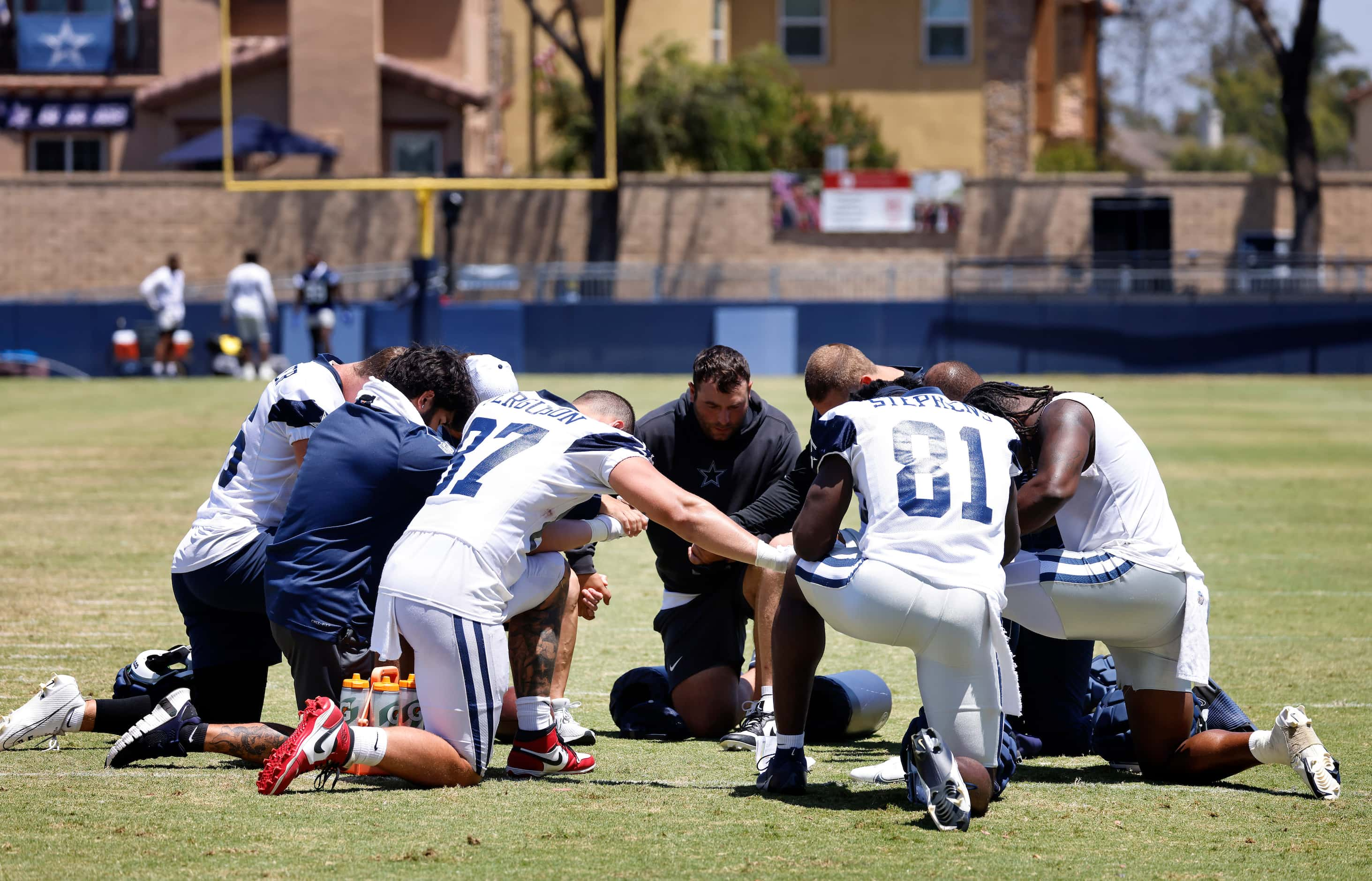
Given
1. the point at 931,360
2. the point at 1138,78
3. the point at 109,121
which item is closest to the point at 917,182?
the point at 931,360

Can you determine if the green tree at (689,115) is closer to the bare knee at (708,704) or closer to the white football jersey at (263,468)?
the bare knee at (708,704)

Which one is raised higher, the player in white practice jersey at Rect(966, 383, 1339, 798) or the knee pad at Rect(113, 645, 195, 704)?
the player in white practice jersey at Rect(966, 383, 1339, 798)

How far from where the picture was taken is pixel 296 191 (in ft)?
113

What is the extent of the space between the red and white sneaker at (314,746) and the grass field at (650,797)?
0.35 feet

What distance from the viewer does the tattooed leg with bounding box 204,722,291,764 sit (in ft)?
17.6

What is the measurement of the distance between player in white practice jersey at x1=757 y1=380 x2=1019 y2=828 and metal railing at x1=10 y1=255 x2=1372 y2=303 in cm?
2451

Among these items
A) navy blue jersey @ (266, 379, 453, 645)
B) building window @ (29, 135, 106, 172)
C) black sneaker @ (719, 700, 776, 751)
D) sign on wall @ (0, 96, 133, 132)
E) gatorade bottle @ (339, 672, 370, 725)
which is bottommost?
black sneaker @ (719, 700, 776, 751)


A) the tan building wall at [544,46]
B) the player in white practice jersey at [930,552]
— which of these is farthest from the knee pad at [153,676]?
the tan building wall at [544,46]

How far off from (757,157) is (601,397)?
3442cm

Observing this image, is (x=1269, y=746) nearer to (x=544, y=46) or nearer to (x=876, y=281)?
(x=876, y=281)

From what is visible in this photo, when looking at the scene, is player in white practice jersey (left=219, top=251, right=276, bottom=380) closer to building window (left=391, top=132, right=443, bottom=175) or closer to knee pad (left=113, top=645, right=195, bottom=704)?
building window (left=391, top=132, right=443, bottom=175)

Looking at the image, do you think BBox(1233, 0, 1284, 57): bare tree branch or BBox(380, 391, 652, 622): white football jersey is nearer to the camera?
BBox(380, 391, 652, 622): white football jersey

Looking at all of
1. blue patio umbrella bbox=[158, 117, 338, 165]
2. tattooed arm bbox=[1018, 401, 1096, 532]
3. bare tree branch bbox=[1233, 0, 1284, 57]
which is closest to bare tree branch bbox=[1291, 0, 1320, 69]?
bare tree branch bbox=[1233, 0, 1284, 57]

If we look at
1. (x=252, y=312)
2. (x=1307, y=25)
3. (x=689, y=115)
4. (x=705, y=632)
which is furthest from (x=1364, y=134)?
(x=705, y=632)
